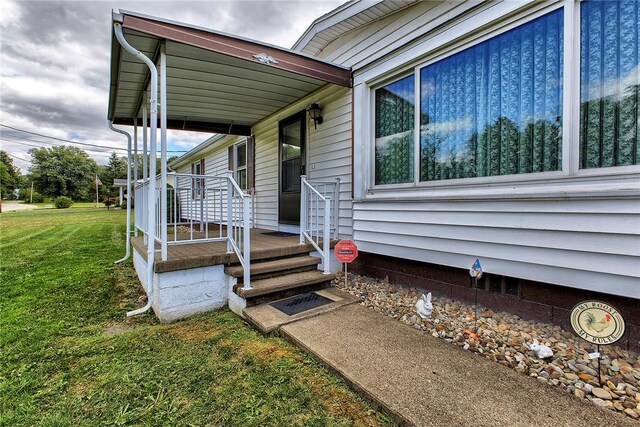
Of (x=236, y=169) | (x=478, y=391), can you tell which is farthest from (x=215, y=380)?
(x=236, y=169)

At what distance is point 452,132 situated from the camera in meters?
3.01

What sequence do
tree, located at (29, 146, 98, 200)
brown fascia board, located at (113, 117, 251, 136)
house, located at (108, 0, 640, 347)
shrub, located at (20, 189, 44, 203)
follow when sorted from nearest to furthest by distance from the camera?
house, located at (108, 0, 640, 347), brown fascia board, located at (113, 117, 251, 136), shrub, located at (20, 189, 44, 203), tree, located at (29, 146, 98, 200)

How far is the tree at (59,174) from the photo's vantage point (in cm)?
4206

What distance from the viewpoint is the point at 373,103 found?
3.91 meters

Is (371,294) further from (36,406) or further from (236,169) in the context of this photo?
(236,169)

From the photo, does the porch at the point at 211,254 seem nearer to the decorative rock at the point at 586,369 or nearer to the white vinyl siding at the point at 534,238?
the white vinyl siding at the point at 534,238

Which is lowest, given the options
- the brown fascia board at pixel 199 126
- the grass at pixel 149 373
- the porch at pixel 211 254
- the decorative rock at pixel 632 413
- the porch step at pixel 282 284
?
the grass at pixel 149 373

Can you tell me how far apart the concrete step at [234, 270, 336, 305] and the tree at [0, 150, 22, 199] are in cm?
5450

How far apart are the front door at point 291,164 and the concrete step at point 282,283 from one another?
1715mm

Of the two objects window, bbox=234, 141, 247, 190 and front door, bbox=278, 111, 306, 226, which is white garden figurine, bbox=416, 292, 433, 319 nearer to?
front door, bbox=278, 111, 306, 226

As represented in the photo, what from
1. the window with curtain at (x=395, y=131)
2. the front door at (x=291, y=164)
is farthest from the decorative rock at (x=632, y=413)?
the front door at (x=291, y=164)

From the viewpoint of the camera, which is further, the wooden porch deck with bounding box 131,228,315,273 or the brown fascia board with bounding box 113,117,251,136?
the brown fascia board with bounding box 113,117,251,136

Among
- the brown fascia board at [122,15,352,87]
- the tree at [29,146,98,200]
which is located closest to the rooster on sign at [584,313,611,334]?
the brown fascia board at [122,15,352,87]

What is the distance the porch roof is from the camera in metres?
2.82
